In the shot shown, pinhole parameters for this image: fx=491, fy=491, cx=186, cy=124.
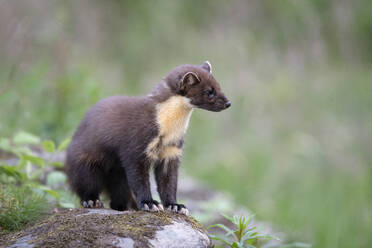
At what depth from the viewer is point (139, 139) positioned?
4.55m

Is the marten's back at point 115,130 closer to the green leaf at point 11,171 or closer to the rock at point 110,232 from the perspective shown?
the green leaf at point 11,171

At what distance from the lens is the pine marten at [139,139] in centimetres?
457

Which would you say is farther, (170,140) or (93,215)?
(170,140)

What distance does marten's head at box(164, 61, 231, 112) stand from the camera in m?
4.84

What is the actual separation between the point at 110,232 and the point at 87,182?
4.63ft

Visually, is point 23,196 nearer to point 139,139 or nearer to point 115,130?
point 115,130

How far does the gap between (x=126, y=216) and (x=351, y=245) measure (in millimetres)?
5077

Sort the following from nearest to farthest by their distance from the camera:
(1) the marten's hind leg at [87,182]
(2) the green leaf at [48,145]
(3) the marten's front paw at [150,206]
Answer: (3) the marten's front paw at [150,206]
(2) the green leaf at [48,145]
(1) the marten's hind leg at [87,182]

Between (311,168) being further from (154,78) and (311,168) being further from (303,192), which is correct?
(154,78)

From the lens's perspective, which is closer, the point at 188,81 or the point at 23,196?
the point at 23,196

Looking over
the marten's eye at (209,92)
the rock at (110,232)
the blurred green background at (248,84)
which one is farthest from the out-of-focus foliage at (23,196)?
the blurred green background at (248,84)

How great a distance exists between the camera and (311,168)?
9.16m

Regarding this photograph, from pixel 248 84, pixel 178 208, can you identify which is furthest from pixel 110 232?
pixel 248 84

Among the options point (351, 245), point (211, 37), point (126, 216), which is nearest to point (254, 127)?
point (211, 37)
